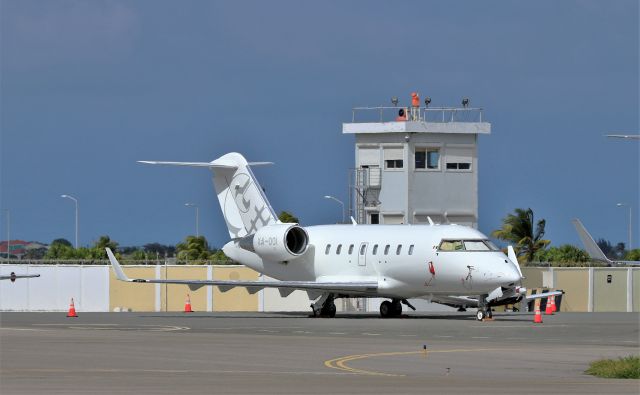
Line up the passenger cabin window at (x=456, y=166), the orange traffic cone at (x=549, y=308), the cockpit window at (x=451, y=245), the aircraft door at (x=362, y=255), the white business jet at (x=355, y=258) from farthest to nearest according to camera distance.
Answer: the passenger cabin window at (x=456, y=166) < the orange traffic cone at (x=549, y=308) < the aircraft door at (x=362, y=255) < the cockpit window at (x=451, y=245) < the white business jet at (x=355, y=258)

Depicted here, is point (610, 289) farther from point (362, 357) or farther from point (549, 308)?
point (362, 357)

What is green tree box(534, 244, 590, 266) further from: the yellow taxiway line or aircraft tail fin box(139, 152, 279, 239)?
the yellow taxiway line

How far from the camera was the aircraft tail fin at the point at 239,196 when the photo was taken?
54.5 m

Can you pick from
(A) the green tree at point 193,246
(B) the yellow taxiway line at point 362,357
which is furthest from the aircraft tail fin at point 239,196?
(A) the green tree at point 193,246

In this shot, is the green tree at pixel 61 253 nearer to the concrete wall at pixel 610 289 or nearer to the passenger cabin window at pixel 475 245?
the concrete wall at pixel 610 289

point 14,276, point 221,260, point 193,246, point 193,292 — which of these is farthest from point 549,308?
point 193,246

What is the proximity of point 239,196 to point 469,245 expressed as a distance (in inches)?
470

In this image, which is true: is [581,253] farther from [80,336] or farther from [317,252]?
[80,336]

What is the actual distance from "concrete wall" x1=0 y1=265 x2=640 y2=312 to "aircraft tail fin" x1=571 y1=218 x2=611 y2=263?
3402mm

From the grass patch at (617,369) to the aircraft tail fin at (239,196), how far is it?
3141 cm

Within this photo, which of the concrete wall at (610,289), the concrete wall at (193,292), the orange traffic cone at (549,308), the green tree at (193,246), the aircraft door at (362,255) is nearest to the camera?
the aircraft door at (362,255)

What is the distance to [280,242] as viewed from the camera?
5203 cm

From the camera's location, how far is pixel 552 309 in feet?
173

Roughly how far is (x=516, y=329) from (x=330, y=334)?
17.6ft
